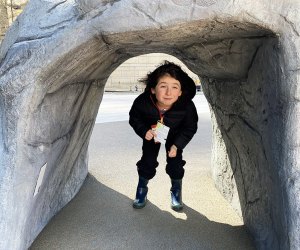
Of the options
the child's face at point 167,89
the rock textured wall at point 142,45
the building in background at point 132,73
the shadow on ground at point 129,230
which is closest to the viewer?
the rock textured wall at point 142,45

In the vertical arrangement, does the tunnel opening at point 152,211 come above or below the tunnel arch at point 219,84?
below

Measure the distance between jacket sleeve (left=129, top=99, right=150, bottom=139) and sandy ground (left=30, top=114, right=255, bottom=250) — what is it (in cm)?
45

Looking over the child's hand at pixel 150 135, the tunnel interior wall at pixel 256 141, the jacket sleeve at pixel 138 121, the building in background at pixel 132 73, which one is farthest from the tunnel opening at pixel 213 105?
the building in background at pixel 132 73

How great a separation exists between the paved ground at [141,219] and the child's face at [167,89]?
2.03 ft

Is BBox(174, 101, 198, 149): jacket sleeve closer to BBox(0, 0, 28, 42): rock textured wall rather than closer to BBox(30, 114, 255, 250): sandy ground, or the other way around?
BBox(30, 114, 255, 250): sandy ground

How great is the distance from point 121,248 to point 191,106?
0.78 meters

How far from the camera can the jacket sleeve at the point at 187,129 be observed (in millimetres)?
1796

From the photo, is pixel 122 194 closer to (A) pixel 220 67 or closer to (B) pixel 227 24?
(A) pixel 220 67

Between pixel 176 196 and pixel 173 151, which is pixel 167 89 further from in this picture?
pixel 176 196

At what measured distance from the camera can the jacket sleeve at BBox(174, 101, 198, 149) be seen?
5.89 ft

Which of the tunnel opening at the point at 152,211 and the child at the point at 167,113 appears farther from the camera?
the child at the point at 167,113

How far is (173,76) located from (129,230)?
766 mm

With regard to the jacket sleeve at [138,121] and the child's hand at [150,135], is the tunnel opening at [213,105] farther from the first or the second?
A: the child's hand at [150,135]

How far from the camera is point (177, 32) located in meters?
1.13
